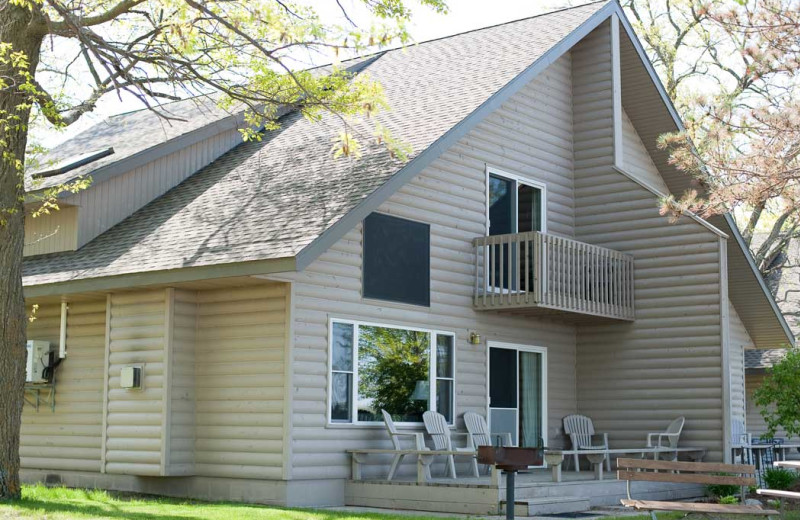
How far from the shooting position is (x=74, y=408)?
575 inches

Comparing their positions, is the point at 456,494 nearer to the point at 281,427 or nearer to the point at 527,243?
the point at 281,427

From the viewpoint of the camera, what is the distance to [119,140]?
727 inches

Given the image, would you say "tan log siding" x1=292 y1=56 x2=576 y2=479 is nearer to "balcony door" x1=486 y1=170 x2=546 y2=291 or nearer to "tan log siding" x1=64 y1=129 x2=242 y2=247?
"balcony door" x1=486 y1=170 x2=546 y2=291

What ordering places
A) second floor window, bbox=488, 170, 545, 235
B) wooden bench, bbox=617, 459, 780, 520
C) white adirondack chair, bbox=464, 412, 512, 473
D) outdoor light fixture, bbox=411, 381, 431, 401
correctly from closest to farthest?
wooden bench, bbox=617, 459, 780, 520
outdoor light fixture, bbox=411, 381, 431, 401
white adirondack chair, bbox=464, 412, 512, 473
second floor window, bbox=488, 170, 545, 235

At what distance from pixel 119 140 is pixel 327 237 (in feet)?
26.0

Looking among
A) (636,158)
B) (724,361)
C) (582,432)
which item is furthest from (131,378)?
(636,158)

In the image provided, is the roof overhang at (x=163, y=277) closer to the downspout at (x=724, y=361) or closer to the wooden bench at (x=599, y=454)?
the wooden bench at (x=599, y=454)

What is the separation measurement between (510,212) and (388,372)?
392cm

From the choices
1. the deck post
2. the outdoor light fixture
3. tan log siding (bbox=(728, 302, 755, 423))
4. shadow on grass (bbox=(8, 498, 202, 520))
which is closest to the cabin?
the outdoor light fixture

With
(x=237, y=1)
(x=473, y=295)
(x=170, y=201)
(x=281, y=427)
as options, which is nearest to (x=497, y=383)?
(x=473, y=295)

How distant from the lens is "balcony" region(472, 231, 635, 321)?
49.2ft

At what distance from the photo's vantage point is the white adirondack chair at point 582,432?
16.7m

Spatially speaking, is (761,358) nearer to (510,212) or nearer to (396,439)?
(510,212)

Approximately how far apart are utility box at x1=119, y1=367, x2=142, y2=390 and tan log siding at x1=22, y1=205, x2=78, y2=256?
8.33 feet
